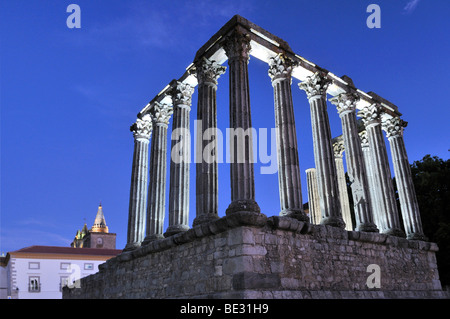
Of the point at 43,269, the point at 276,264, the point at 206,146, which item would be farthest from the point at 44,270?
the point at 276,264

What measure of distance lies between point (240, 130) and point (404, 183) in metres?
9.55

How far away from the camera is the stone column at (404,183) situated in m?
16.0

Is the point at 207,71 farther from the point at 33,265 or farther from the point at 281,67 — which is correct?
the point at 33,265

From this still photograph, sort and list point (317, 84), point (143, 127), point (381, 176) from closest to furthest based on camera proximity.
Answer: point (317, 84), point (381, 176), point (143, 127)

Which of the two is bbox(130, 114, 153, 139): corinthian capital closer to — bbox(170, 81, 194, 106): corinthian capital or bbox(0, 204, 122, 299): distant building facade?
bbox(170, 81, 194, 106): corinthian capital

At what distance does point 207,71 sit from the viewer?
1360 centimetres

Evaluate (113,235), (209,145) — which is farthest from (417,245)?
(113,235)

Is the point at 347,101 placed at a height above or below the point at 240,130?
above

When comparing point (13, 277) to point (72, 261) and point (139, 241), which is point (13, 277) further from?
point (139, 241)

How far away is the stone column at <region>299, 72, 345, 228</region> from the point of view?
41.8 ft

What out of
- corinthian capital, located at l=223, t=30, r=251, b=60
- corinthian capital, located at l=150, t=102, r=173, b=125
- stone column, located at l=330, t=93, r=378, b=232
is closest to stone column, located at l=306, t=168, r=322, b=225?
stone column, located at l=330, t=93, r=378, b=232

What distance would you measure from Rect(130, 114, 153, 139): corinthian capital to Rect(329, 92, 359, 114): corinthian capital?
878 centimetres

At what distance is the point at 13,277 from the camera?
162ft
